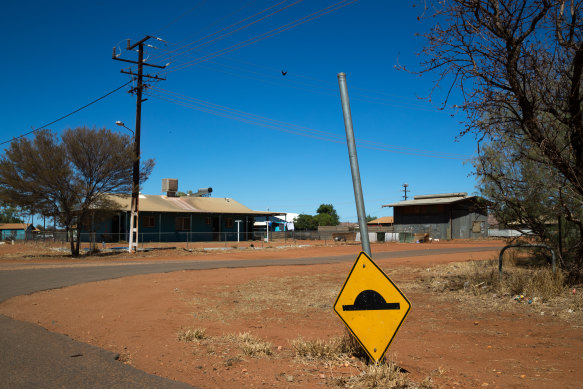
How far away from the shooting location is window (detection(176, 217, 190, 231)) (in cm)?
4677

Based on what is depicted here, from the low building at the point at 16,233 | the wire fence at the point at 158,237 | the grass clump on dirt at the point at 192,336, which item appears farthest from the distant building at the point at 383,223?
the grass clump on dirt at the point at 192,336

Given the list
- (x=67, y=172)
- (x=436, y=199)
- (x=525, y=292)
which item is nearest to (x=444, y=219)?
(x=436, y=199)

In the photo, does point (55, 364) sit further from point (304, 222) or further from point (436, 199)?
point (304, 222)

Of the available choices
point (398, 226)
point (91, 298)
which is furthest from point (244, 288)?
point (398, 226)

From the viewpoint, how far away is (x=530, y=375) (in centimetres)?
550

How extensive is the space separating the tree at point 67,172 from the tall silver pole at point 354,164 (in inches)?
985

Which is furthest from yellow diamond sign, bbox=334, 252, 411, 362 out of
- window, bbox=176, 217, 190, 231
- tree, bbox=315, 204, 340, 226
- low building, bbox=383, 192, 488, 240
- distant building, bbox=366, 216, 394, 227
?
tree, bbox=315, 204, 340, 226

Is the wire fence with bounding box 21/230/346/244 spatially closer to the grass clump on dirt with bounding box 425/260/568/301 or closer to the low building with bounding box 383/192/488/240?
the low building with bounding box 383/192/488/240

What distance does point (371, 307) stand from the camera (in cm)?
549

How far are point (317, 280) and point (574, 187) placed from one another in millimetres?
8337

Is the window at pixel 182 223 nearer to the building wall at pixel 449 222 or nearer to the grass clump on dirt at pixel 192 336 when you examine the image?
the building wall at pixel 449 222

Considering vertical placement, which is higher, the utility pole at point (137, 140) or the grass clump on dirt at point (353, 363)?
the utility pole at point (137, 140)

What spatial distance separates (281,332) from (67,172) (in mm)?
23892

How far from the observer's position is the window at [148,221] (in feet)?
145
